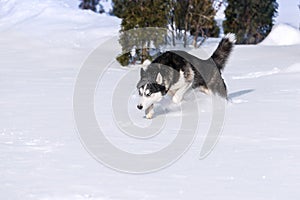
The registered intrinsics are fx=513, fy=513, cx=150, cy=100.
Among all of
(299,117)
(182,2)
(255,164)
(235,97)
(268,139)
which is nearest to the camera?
(255,164)

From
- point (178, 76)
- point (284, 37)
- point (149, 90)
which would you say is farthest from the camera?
point (284, 37)

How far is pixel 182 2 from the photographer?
Result: 64.6 ft

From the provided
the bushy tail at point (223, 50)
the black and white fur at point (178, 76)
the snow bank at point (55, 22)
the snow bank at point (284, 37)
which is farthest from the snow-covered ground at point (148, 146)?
the snow bank at point (284, 37)

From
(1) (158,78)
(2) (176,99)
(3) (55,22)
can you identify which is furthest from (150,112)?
(3) (55,22)

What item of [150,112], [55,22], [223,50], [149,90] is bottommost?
[55,22]

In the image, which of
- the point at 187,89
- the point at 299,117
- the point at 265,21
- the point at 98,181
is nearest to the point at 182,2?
the point at 265,21

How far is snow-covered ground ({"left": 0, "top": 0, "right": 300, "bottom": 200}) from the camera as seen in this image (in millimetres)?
3844

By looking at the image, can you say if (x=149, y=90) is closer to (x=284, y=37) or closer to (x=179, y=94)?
(x=179, y=94)

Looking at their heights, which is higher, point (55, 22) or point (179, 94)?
point (179, 94)

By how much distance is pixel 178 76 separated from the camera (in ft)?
24.6

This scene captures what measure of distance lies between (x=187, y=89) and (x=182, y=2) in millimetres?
12374

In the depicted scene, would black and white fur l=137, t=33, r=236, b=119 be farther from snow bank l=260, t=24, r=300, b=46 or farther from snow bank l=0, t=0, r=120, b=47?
snow bank l=260, t=24, r=300, b=46

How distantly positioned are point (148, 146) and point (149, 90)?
159 centimetres

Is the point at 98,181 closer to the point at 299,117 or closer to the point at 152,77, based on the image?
the point at 152,77
